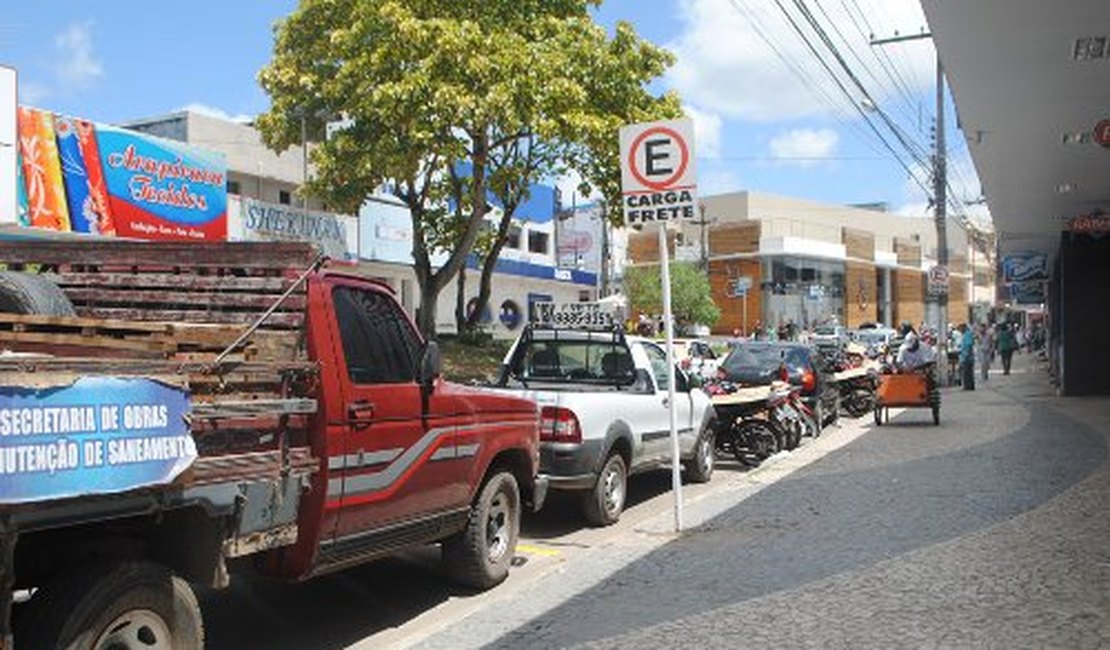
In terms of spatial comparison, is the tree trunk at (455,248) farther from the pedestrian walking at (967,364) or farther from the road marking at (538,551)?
the pedestrian walking at (967,364)

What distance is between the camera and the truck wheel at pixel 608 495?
9.57m

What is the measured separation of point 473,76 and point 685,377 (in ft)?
22.6

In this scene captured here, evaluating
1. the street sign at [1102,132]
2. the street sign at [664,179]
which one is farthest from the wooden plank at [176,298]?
the street sign at [1102,132]

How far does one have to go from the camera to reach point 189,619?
4535 millimetres

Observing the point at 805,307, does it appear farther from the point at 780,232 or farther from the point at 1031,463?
the point at 1031,463

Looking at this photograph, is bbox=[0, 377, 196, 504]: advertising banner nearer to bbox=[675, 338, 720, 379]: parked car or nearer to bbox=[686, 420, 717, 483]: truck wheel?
bbox=[686, 420, 717, 483]: truck wheel

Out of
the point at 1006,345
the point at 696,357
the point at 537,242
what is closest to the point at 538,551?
the point at 696,357

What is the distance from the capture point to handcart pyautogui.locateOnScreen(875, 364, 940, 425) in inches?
715

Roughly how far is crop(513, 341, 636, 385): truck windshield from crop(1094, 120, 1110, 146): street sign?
685 centimetres

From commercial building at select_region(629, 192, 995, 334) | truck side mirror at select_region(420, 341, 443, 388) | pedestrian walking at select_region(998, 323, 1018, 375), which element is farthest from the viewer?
commercial building at select_region(629, 192, 995, 334)

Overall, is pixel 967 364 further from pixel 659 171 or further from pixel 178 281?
pixel 178 281

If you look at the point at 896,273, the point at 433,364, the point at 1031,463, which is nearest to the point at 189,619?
the point at 433,364

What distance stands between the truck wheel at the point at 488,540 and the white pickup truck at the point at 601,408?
1490 mm

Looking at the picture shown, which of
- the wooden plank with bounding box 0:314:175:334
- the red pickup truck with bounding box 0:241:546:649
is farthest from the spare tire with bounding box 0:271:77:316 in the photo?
the wooden plank with bounding box 0:314:175:334
